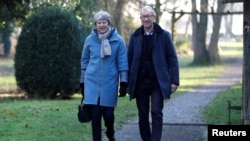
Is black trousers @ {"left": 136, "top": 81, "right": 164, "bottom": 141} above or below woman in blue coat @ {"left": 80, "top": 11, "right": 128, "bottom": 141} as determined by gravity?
below

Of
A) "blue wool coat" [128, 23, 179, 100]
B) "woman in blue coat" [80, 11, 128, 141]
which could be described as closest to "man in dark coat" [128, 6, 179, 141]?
"blue wool coat" [128, 23, 179, 100]

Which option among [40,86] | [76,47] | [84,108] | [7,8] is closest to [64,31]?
[76,47]

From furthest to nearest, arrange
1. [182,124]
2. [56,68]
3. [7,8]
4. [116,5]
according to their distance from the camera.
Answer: [116,5], [7,8], [56,68], [182,124]

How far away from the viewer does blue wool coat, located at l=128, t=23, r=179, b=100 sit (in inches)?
327

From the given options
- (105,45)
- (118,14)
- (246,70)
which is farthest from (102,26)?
(118,14)

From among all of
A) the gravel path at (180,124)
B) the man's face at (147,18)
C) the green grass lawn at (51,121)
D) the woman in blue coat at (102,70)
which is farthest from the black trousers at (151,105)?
the green grass lawn at (51,121)

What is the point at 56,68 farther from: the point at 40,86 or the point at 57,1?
the point at 57,1

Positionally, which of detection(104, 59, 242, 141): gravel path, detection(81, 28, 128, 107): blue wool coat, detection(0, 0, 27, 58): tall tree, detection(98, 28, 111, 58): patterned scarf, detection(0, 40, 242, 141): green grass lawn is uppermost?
detection(0, 0, 27, 58): tall tree

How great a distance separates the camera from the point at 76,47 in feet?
56.1

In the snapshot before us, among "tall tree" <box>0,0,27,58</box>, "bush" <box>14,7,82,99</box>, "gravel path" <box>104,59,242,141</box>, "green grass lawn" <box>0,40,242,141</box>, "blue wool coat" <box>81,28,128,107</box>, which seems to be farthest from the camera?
"tall tree" <box>0,0,27,58</box>

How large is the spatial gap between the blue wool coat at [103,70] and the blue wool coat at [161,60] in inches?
6.3

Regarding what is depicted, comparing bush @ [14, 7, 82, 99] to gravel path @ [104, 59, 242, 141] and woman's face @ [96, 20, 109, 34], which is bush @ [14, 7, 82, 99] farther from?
woman's face @ [96, 20, 109, 34]

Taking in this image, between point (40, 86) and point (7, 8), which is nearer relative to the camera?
point (40, 86)

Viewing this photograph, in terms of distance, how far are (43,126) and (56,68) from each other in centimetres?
662
